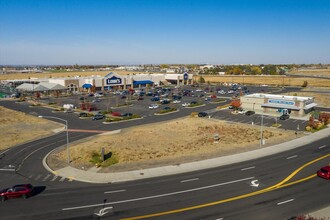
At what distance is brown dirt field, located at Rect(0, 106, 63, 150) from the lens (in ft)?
177

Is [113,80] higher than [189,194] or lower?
higher

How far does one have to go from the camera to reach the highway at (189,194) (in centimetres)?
2580

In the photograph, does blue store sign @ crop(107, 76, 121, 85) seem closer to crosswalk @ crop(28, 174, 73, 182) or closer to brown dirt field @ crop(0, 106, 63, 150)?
brown dirt field @ crop(0, 106, 63, 150)

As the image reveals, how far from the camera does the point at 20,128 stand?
63.6 m

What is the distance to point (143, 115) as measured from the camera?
78125mm

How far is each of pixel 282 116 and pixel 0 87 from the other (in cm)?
12155

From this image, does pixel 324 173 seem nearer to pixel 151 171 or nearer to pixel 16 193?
pixel 151 171

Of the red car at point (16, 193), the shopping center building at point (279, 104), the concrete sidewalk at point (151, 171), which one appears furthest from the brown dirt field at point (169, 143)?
the shopping center building at point (279, 104)

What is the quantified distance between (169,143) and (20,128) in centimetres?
3625

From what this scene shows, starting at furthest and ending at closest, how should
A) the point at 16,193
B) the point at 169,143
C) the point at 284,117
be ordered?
the point at 284,117, the point at 169,143, the point at 16,193

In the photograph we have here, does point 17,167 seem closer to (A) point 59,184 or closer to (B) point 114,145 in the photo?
(A) point 59,184

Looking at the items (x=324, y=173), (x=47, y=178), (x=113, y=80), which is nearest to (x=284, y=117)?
(x=324, y=173)

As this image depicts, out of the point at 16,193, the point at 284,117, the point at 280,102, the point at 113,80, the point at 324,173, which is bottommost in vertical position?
the point at 16,193

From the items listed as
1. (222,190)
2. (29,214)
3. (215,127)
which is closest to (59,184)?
(29,214)
